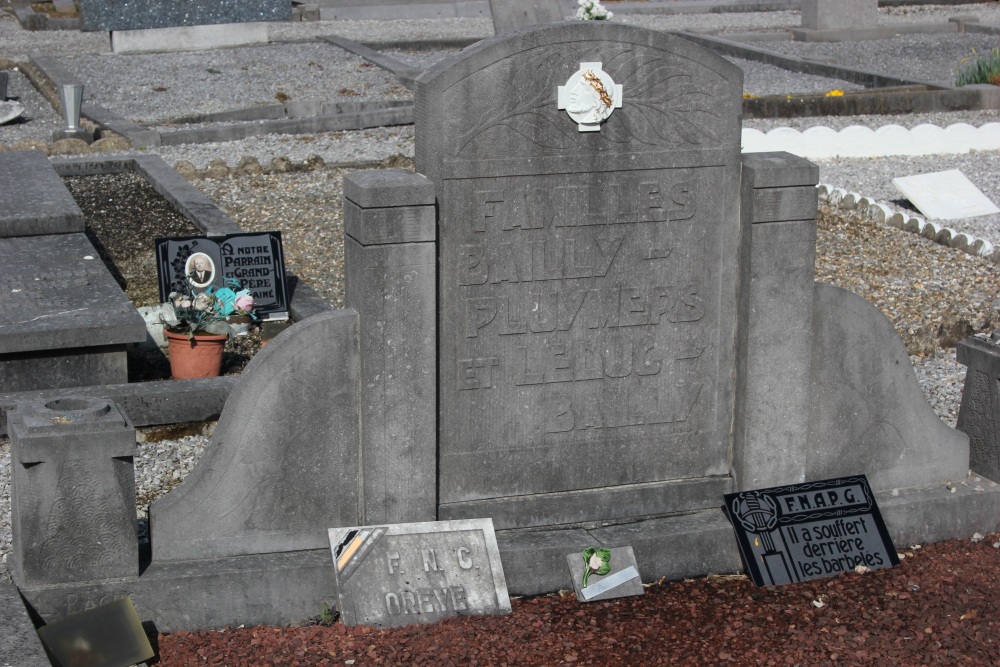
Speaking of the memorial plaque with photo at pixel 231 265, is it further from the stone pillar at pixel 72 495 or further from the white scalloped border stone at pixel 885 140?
the white scalloped border stone at pixel 885 140

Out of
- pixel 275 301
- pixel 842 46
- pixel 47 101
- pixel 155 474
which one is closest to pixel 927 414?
pixel 155 474

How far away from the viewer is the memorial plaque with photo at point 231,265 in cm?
737

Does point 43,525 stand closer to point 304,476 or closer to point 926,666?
point 304,476

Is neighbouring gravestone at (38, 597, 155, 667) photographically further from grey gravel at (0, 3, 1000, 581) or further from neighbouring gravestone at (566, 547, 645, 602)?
neighbouring gravestone at (566, 547, 645, 602)

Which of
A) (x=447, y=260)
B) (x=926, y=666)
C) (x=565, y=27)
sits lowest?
(x=926, y=666)

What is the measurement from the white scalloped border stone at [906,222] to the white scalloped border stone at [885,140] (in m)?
1.47

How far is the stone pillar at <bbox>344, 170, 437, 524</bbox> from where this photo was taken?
4070 mm

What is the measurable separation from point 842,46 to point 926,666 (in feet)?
62.9

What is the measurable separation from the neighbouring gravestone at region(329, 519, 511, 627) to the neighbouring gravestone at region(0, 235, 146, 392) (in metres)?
2.37

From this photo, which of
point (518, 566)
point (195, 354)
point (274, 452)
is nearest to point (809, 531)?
point (518, 566)

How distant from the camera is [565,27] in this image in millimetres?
4215

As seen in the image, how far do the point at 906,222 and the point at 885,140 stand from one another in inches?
114

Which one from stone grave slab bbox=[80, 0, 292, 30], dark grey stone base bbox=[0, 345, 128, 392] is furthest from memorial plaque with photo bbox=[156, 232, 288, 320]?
stone grave slab bbox=[80, 0, 292, 30]

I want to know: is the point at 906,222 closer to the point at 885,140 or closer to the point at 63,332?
the point at 885,140
